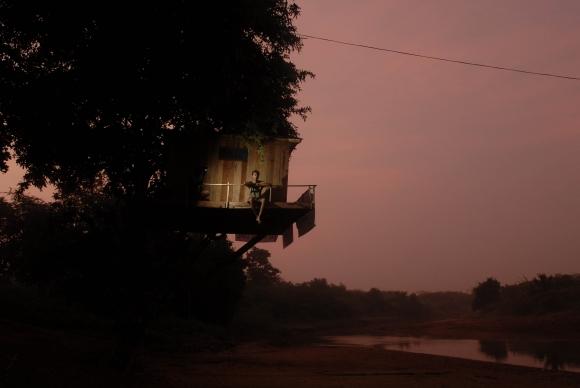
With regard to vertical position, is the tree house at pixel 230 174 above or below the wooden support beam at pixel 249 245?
above

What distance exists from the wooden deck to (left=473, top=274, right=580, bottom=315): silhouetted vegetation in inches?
1771

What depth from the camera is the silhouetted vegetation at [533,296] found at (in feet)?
182

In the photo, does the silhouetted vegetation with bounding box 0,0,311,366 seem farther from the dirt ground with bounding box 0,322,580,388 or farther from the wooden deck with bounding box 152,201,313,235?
the dirt ground with bounding box 0,322,580,388

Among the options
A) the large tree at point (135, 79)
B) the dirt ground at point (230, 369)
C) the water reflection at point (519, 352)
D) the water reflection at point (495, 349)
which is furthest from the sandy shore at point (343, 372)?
the large tree at point (135, 79)

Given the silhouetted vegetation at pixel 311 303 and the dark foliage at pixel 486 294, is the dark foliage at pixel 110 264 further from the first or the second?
the dark foliage at pixel 486 294

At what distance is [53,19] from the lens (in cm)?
1436

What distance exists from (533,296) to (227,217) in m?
55.3

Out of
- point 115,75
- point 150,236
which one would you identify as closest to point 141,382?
point 150,236

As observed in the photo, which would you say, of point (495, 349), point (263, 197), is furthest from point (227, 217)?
point (495, 349)

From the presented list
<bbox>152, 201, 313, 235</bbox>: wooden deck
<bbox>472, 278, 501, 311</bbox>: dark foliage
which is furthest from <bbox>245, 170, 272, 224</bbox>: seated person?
<bbox>472, 278, 501, 311</bbox>: dark foliage

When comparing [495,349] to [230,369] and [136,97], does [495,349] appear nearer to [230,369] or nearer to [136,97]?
[230,369]

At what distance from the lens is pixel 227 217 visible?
1808 cm

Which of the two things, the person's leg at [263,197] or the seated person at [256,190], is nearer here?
the person's leg at [263,197]

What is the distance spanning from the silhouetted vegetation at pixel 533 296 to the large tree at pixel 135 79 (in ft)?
157
